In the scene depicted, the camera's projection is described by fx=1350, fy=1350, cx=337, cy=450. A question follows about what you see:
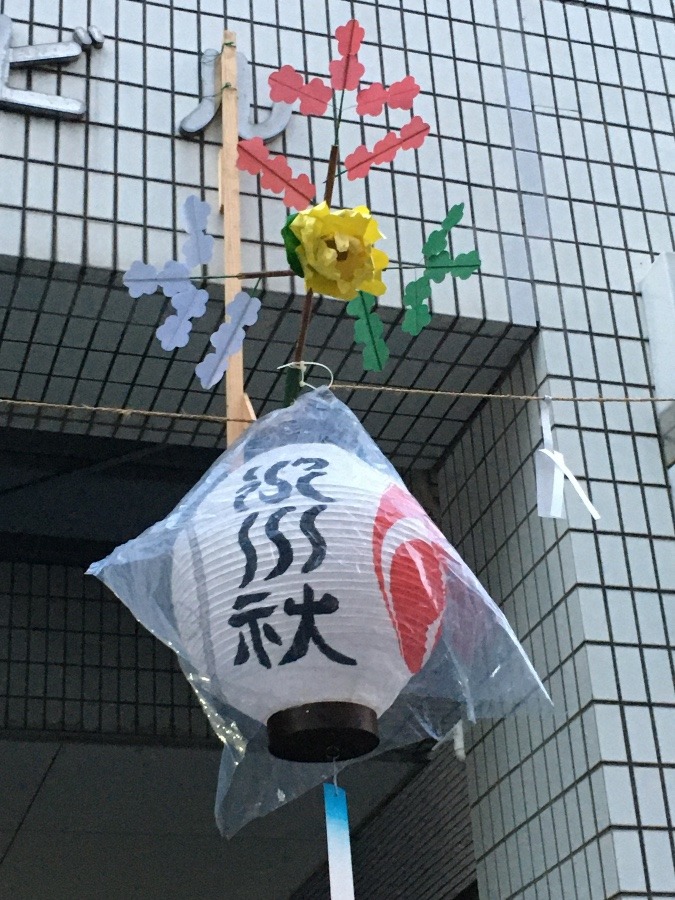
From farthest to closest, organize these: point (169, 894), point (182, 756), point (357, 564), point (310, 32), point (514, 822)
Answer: point (169, 894), point (182, 756), point (310, 32), point (514, 822), point (357, 564)

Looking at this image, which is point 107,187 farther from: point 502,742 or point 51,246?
point 502,742

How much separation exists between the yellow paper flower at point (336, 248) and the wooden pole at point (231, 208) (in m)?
0.50

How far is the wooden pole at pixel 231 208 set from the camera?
128 inches

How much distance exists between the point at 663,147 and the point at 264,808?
2625 millimetres

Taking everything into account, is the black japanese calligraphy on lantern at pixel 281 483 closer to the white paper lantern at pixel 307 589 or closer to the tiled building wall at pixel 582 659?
the white paper lantern at pixel 307 589

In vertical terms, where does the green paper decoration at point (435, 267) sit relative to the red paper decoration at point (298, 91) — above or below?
below

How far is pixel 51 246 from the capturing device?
3.56 metres

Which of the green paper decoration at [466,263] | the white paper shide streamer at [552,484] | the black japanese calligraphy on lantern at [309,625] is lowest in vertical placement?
the black japanese calligraphy on lantern at [309,625]

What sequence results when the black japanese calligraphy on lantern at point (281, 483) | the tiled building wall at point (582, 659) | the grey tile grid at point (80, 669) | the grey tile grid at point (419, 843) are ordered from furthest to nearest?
1. the grey tile grid at point (419, 843)
2. the grey tile grid at point (80, 669)
3. the tiled building wall at point (582, 659)
4. the black japanese calligraphy on lantern at point (281, 483)

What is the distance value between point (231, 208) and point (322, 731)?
1.61 meters

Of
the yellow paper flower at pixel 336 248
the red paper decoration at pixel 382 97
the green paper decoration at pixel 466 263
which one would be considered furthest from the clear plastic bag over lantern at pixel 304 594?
the red paper decoration at pixel 382 97

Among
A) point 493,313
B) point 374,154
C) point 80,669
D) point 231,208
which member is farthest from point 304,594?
point 80,669

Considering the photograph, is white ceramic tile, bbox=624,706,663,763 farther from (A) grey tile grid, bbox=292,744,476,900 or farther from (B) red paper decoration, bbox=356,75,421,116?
(A) grey tile grid, bbox=292,744,476,900

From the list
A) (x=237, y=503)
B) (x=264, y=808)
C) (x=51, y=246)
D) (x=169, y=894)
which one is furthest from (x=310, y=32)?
(x=169, y=894)
